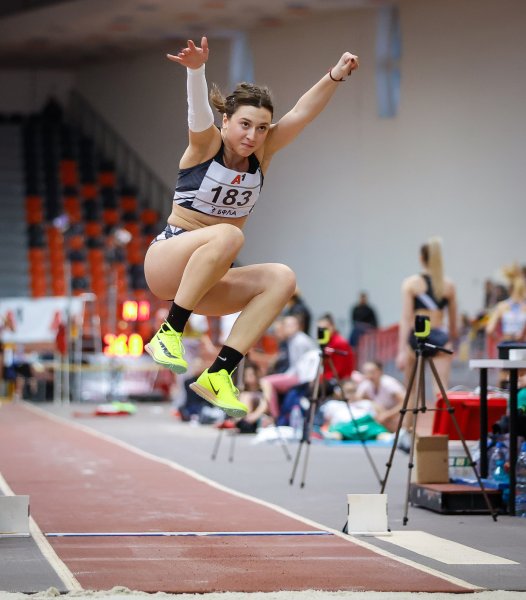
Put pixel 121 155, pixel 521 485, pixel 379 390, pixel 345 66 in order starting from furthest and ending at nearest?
pixel 121 155, pixel 379 390, pixel 521 485, pixel 345 66

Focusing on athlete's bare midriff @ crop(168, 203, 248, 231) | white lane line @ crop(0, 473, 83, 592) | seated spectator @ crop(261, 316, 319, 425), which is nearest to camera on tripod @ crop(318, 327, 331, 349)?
white lane line @ crop(0, 473, 83, 592)

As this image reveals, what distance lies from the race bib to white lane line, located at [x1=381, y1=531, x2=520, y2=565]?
167 centimetres

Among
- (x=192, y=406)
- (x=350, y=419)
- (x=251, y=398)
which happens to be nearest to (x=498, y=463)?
(x=350, y=419)

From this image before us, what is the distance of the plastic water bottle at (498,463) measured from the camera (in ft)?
23.4

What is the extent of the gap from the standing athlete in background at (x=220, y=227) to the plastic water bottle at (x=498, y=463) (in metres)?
2.58

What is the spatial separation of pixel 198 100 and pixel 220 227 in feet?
1.67

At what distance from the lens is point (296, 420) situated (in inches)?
449

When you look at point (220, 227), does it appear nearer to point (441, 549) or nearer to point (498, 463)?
point (441, 549)

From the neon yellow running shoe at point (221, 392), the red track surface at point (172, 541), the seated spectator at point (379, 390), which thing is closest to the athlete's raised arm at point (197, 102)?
the neon yellow running shoe at point (221, 392)

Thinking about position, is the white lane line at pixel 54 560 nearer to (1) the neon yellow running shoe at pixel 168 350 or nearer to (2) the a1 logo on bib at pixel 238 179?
(1) the neon yellow running shoe at pixel 168 350

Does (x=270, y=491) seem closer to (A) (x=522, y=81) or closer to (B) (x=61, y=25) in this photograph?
(A) (x=522, y=81)

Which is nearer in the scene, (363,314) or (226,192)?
(226,192)

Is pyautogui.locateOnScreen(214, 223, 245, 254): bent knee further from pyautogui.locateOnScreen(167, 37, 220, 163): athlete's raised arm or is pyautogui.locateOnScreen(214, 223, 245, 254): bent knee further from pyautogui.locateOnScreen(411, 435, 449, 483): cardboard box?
pyautogui.locateOnScreen(411, 435, 449, 483): cardboard box

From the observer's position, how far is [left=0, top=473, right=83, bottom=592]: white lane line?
14.1 ft
